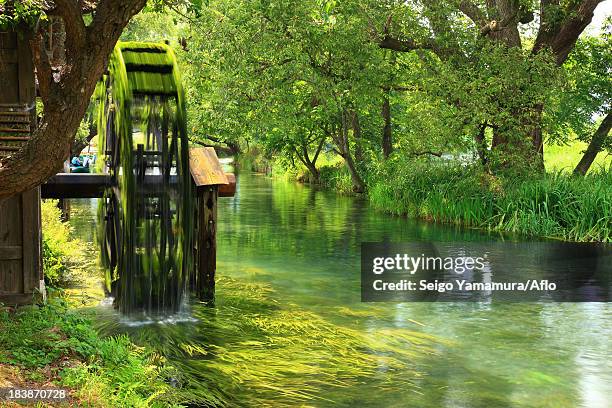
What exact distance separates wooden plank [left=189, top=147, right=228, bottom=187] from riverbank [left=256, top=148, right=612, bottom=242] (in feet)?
33.3

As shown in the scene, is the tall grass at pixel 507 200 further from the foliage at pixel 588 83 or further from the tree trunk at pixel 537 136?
the foliage at pixel 588 83

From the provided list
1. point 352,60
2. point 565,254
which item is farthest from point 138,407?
point 352,60

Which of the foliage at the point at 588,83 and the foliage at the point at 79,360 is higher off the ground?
the foliage at the point at 588,83

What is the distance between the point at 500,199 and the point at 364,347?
12.2 meters

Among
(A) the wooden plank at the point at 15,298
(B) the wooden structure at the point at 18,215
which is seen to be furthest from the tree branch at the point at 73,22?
(A) the wooden plank at the point at 15,298

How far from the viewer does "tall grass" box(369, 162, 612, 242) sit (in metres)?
18.3

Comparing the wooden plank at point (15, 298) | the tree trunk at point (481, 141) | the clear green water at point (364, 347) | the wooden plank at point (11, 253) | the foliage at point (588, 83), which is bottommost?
the clear green water at point (364, 347)

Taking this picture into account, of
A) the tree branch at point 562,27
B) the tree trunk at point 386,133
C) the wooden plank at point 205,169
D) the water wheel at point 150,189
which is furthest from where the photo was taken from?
the tree trunk at point 386,133

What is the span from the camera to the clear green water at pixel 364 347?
7.79 metres

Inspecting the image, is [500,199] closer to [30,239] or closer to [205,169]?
[205,169]

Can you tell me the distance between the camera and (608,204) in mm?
17891

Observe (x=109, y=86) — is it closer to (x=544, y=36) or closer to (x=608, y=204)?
(x=608, y=204)

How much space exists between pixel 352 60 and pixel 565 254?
946 centimetres

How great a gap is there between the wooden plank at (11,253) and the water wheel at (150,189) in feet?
7.85
